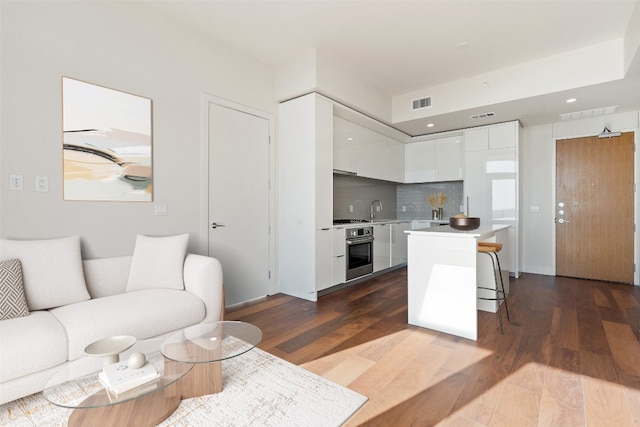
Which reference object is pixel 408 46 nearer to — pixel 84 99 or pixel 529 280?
pixel 84 99

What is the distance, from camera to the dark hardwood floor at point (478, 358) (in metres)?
1.69

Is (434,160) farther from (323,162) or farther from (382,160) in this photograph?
(323,162)

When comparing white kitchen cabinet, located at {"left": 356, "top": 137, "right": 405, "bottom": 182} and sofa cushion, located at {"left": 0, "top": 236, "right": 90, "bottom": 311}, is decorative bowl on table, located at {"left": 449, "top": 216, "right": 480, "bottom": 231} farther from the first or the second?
sofa cushion, located at {"left": 0, "top": 236, "right": 90, "bottom": 311}

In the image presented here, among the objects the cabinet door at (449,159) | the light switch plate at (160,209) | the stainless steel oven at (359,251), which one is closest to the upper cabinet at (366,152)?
the cabinet door at (449,159)

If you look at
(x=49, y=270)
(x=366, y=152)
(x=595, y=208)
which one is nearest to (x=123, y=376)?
(x=49, y=270)

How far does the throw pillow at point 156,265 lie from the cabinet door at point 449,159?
4642 mm

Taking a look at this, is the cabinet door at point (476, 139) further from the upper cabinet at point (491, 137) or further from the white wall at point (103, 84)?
the white wall at point (103, 84)

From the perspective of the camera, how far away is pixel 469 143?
5191 mm

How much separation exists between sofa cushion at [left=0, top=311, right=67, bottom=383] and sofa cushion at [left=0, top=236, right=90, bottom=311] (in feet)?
0.82

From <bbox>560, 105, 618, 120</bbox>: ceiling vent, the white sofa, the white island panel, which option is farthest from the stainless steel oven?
<bbox>560, 105, 618, 120</bbox>: ceiling vent

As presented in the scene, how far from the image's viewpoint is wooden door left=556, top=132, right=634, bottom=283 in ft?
14.8

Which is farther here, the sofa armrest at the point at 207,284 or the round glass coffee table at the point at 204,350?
the sofa armrest at the point at 207,284

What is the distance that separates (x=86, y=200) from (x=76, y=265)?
53 centimetres

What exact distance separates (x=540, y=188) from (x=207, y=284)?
5.32 meters
